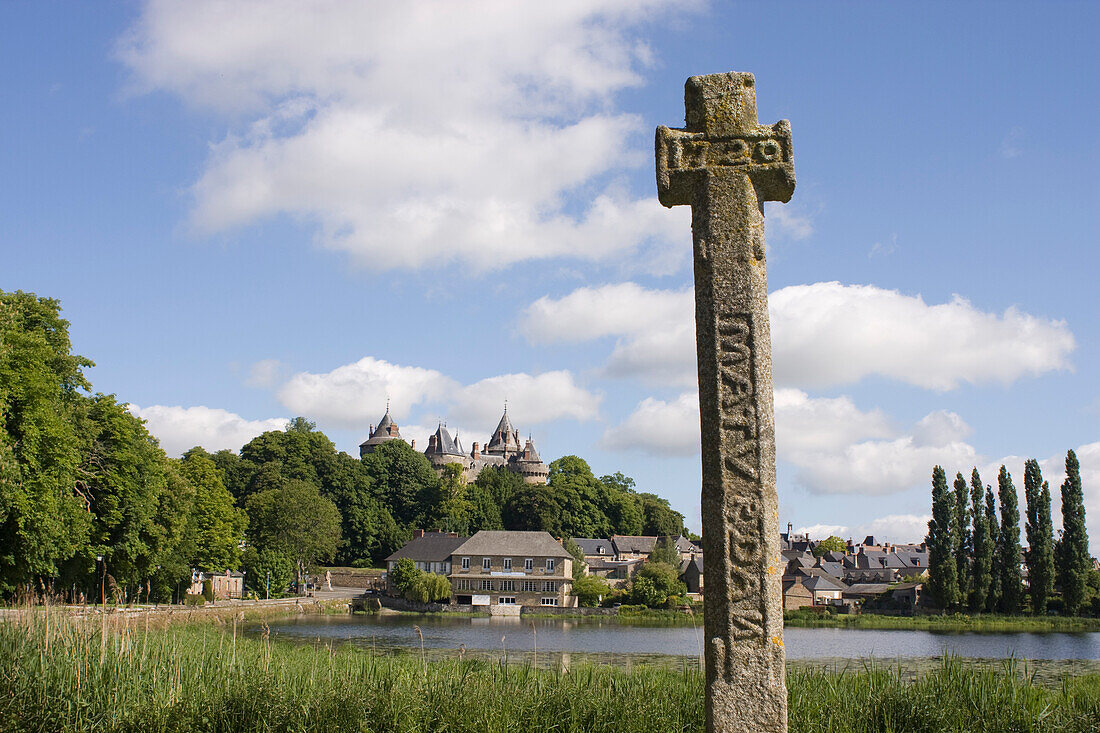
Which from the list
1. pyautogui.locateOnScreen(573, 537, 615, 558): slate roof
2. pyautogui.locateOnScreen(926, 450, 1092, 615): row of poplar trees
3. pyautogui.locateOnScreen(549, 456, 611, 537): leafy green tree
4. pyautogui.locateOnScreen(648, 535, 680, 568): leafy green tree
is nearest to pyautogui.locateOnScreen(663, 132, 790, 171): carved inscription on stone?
pyautogui.locateOnScreen(926, 450, 1092, 615): row of poplar trees

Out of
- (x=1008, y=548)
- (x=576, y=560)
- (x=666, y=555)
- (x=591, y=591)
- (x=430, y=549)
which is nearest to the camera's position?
(x=1008, y=548)

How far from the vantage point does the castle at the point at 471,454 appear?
5241 inches

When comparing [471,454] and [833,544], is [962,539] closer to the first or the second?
[833,544]

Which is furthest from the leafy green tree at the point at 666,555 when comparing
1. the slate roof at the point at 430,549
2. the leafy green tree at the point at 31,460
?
the leafy green tree at the point at 31,460

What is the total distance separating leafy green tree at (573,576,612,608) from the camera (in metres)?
70.0

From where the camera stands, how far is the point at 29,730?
7.90 meters

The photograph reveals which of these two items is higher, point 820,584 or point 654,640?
point 820,584

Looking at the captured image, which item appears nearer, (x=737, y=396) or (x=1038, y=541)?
(x=737, y=396)

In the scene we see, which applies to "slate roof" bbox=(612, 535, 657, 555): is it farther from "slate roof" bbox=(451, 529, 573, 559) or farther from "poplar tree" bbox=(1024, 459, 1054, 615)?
"poplar tree" bbox=(1024, 459, 1054, 615)

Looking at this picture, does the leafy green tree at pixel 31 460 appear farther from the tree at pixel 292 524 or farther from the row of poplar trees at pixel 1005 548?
the row of poplar trees at pixel 1005 548

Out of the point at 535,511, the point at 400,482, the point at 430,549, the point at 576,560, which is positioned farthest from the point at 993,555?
the point at 400,482

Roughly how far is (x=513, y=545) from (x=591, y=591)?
9.45 metres

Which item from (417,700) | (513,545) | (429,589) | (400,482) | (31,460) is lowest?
(429,589)

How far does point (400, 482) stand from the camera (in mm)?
104812
